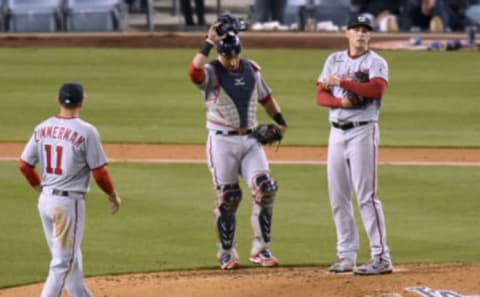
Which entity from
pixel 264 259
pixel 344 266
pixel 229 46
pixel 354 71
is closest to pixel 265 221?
pixel 264 259

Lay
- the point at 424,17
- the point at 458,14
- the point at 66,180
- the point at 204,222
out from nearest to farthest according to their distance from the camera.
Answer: the point at 66,180 → the point at 204,222 → the point at 424,17 → the point at 458,14

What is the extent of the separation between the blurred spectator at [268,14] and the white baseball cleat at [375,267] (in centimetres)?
2142

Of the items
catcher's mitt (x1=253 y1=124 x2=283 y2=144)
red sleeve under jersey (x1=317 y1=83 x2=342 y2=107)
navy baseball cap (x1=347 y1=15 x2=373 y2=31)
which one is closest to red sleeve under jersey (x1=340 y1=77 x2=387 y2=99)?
red sleeve under jersey (x1=317 y1=83 x2=342 y2=107)

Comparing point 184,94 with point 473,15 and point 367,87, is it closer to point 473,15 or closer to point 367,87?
point 473,15

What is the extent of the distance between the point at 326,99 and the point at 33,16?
75.9 ft

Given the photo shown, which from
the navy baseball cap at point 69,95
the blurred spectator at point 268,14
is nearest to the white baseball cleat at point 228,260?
the navy baseball cap at point 69,95

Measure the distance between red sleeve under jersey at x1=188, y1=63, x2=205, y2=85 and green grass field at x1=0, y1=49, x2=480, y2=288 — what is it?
5.09ft

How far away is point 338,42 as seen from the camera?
97.8ft

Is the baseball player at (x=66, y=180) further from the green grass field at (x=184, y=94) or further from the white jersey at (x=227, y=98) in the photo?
the green grass field at (x=184, y=94)

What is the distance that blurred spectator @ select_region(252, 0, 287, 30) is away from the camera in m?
32.0

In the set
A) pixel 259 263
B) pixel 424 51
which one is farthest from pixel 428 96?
pixel 259 263

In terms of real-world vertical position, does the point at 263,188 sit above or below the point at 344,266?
above

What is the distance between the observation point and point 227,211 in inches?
445

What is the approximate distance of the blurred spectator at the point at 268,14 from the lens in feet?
105
